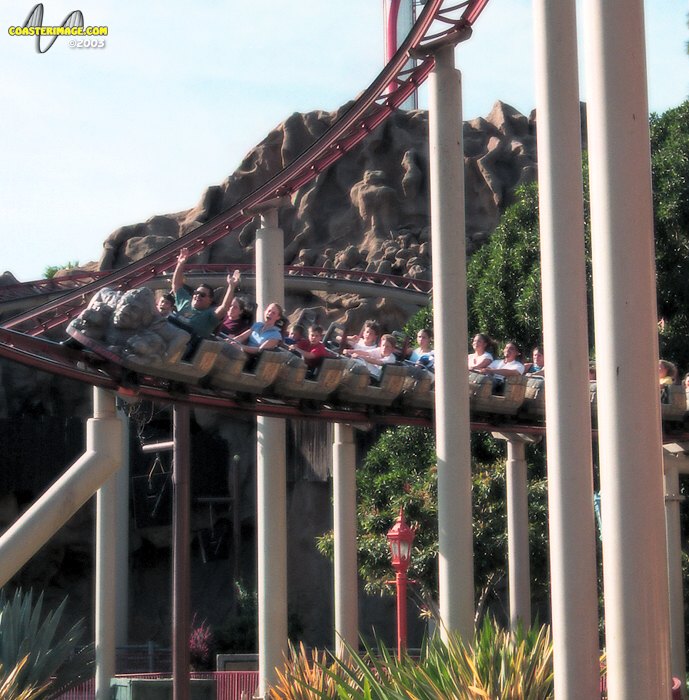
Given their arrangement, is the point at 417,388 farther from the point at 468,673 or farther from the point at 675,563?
the point at 468,673

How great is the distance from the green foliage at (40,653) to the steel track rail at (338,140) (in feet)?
15.7

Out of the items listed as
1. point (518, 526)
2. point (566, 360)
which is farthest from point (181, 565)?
point (566, 360)

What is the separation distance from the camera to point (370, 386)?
12367mm

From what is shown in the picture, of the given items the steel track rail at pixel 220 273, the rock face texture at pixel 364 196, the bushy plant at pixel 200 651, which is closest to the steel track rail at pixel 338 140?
the bushy plant at pixel 200 651

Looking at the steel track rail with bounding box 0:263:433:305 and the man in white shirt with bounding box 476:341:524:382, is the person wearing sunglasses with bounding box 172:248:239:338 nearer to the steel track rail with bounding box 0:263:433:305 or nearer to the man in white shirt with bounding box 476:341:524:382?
the man in white shirt with bounding box 476:341:524:382

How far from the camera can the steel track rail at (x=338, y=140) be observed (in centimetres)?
1077

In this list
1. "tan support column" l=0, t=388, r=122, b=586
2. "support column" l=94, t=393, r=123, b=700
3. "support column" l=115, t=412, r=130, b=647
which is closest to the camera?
"tan support column" l=0, t=388, r=122, b=586

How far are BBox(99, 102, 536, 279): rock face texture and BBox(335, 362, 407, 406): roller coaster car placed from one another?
18641 mm

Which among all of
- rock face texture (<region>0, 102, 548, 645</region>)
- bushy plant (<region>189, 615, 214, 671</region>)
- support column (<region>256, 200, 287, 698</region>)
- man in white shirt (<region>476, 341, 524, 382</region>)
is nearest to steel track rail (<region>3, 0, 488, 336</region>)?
support column (<region>256, 200, 287, 698</region>)

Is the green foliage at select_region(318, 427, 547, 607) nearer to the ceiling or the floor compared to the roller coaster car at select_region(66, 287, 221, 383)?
nearer to the floor

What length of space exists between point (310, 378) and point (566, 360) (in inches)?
223

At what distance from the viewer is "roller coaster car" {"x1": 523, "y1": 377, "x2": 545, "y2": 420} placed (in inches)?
521

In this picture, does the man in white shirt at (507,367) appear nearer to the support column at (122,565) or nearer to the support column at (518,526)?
the support column at (518,526)

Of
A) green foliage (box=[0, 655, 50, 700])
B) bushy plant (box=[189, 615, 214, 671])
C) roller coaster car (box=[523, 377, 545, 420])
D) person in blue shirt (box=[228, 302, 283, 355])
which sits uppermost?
person in blue shirt (box=[228, 302, 283, 355])
